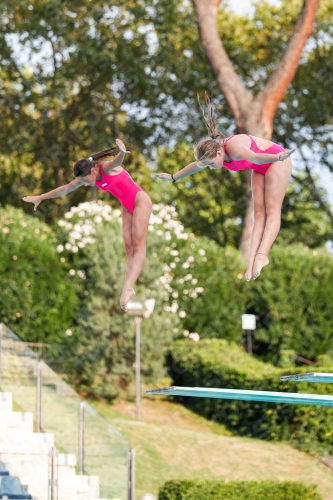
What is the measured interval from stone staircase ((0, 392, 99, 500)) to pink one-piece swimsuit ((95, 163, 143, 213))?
17.0 ft

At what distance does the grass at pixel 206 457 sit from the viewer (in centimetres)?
1451

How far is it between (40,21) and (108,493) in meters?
14.4

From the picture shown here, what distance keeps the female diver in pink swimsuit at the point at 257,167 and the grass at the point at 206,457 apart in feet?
23.8

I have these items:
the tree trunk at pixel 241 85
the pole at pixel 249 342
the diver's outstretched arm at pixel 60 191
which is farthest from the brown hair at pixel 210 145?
the pole at pixel 249 342

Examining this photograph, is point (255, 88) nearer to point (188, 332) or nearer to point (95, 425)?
point (188, 332)

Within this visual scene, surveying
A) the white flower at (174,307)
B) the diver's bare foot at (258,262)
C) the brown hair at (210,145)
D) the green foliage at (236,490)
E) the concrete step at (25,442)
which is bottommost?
the green foliage at (236,490)

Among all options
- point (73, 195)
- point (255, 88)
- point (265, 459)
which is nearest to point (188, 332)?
point (265, 459)

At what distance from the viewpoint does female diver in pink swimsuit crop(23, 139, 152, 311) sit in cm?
723

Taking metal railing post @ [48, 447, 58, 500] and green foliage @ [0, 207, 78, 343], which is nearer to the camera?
metal railing post @ [48, 447, 58, 500]

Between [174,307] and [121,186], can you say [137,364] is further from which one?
[121,186]

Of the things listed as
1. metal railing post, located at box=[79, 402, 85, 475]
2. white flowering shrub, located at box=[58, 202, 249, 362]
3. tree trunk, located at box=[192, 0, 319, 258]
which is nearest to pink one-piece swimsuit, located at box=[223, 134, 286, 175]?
metal railing post, located at box=[79, 402, 85, 475]

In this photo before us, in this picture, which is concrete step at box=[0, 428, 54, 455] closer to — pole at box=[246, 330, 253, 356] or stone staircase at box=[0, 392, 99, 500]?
stone staircase at box=[0, 392, 99, 500]

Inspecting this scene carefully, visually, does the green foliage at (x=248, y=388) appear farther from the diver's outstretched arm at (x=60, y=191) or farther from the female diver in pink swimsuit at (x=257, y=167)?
the diver's outstretched arm at (x=60, y=191)

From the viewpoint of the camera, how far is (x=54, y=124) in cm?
2431
